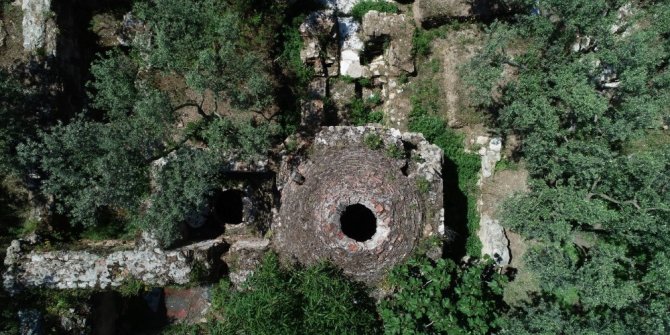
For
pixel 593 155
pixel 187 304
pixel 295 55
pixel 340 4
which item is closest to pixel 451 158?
pixel 593 155

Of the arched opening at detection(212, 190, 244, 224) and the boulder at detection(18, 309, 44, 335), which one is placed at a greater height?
the arched opening at detection(212, 190, 244, 224)

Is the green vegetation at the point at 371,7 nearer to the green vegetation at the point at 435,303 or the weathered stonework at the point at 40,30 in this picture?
the green vegetation at the point at 435,303

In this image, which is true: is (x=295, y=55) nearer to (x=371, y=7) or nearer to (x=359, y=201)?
(x=371, y=7)

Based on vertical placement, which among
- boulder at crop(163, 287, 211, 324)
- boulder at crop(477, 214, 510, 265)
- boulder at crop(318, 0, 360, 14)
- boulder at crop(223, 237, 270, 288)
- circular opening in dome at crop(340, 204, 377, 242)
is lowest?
boulder at crop(163, 287, 211, 324)

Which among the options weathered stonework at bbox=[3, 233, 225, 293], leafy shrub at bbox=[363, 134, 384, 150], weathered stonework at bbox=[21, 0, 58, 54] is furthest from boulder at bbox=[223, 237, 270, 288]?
weathered stonework at bbox=[21, 0, 58, 54]

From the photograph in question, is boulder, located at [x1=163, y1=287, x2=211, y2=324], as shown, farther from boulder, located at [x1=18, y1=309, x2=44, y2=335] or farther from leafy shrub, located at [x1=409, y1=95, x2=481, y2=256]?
leafy shrub, located at [x1=409, y1=95, x2=481, y2=256]

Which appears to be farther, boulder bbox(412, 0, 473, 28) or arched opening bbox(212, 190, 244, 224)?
boulder bbox(412, 0, 473, 28)

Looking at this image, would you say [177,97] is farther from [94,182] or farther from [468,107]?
[468,107]

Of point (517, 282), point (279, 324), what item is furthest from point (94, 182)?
point (517, 282)
